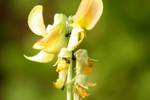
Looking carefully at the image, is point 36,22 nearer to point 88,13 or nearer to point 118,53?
point 88,13

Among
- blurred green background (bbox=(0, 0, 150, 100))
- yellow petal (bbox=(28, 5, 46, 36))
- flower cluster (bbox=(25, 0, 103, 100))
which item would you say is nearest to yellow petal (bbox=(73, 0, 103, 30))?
flower cluster (bbox=(25, 0, 103, 100))

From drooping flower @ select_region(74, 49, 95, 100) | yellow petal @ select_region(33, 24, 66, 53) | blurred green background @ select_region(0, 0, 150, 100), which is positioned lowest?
blurred green background @ select_region(0, 0, 150, 100)

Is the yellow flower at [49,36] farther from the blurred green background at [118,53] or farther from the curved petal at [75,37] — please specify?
the blurred green background at [118,53]

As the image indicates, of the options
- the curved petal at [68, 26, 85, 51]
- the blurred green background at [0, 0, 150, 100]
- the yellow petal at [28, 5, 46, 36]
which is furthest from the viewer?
the blurred green background at [0, 0, 150, 100]

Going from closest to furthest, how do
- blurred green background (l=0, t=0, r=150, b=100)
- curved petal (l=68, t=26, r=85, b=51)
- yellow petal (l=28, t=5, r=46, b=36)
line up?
curved petal (l=68, t=26, r=85, b=51), yellow petal (l=28, t=5, r=46, b=36), blurred green background (l=0, t=0, r=150, b=100)

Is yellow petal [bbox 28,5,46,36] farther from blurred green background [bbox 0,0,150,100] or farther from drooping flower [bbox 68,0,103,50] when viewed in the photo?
blurred green background [bbox 0,0,150,100]

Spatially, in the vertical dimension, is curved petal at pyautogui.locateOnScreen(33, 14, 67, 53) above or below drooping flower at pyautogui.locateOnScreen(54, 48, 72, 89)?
above

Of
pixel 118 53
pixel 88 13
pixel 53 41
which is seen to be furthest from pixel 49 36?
pixel 118 53

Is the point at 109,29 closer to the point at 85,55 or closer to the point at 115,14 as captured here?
the point at 115,14

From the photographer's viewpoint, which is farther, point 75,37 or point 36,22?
point 36,22
